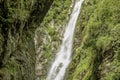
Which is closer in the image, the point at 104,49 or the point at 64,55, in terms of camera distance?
the point at 104,49

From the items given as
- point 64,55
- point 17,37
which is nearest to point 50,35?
point 64,55

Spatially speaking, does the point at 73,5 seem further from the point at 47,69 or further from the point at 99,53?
the point at 99,53

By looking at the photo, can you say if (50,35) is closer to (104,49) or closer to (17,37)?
(104,49)

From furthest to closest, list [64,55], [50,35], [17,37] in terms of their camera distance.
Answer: [50,35]
[64,55]
[17,37]

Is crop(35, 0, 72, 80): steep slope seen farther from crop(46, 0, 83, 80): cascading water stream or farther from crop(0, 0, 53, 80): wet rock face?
crop(0, 0, 53, 80): wet rock face

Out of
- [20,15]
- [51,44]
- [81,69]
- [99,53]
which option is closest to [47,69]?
[51,44]

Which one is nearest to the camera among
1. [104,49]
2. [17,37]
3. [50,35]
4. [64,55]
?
[17,37]
